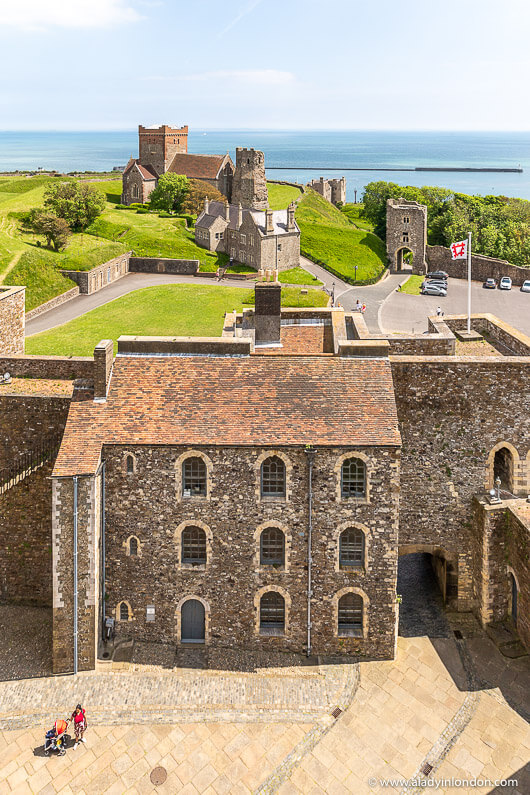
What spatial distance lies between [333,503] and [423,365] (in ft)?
22.7

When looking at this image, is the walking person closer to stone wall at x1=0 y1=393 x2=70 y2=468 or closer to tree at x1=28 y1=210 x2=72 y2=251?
stone wall at x1=0 y1=393 x2=70 y2=468

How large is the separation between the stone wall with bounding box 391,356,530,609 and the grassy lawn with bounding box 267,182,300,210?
91.2m

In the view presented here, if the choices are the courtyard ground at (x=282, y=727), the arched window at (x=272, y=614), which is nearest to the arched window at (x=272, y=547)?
the arched window at (x=272, y=614)

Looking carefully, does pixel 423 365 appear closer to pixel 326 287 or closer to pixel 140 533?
pixel 140 533

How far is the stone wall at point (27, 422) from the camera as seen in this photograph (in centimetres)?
2514

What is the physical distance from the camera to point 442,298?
7400 centimetres

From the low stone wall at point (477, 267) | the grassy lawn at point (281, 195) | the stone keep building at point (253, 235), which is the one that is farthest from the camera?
the grassy lawn at point (281, 195)

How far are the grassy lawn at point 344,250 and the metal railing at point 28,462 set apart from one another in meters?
58.7

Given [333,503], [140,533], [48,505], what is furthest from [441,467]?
[48,505]

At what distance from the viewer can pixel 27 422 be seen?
1001 inches

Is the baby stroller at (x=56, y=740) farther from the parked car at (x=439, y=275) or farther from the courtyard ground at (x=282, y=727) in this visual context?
the parked car at (x=439, y=275)

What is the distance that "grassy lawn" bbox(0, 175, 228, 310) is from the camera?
64.3 m

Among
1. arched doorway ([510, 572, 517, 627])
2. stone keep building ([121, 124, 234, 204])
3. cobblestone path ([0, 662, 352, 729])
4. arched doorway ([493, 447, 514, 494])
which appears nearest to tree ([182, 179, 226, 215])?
stone keep building ([121, 124, 234, 204])

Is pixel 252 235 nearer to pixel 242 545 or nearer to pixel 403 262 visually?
pixel 403 262
